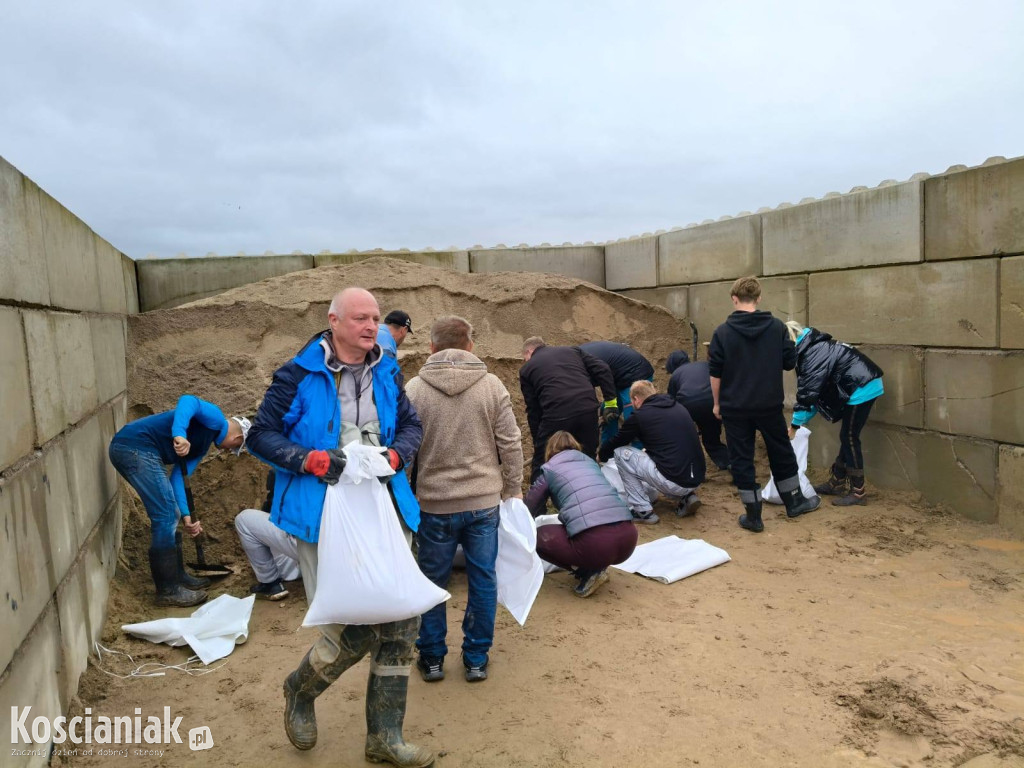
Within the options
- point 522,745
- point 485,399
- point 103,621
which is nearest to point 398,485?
point 485,399

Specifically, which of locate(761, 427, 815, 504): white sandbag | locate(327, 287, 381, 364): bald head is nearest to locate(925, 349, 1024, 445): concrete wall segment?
locate(761, 427, 815, 504): white sandbag

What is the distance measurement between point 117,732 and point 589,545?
241 centimetres

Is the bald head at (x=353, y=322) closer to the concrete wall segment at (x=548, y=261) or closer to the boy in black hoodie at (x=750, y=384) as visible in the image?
the boy in black hoodie at (x=750, y=384)

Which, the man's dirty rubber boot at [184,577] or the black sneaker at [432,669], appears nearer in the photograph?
the black sneaker at [432,669]

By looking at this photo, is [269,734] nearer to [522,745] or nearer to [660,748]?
[522,745]

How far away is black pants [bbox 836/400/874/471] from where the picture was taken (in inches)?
221

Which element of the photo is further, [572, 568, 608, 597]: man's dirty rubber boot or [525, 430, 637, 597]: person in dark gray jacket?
[572, 568, 608, 597]: man's dirty rubber boot

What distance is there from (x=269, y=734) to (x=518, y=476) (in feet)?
4.90

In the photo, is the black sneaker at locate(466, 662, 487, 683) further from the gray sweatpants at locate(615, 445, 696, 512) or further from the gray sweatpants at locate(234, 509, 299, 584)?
the gray sweatpants at locate(615, 445, 696, 512)

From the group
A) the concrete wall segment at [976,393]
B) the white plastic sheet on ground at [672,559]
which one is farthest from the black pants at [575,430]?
the concrete wall segment at [976,393]

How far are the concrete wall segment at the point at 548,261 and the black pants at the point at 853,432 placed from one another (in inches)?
174

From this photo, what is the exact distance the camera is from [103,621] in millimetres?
3824

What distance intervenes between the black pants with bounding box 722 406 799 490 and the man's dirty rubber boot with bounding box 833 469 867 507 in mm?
617

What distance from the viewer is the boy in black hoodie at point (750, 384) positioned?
5.30 m
